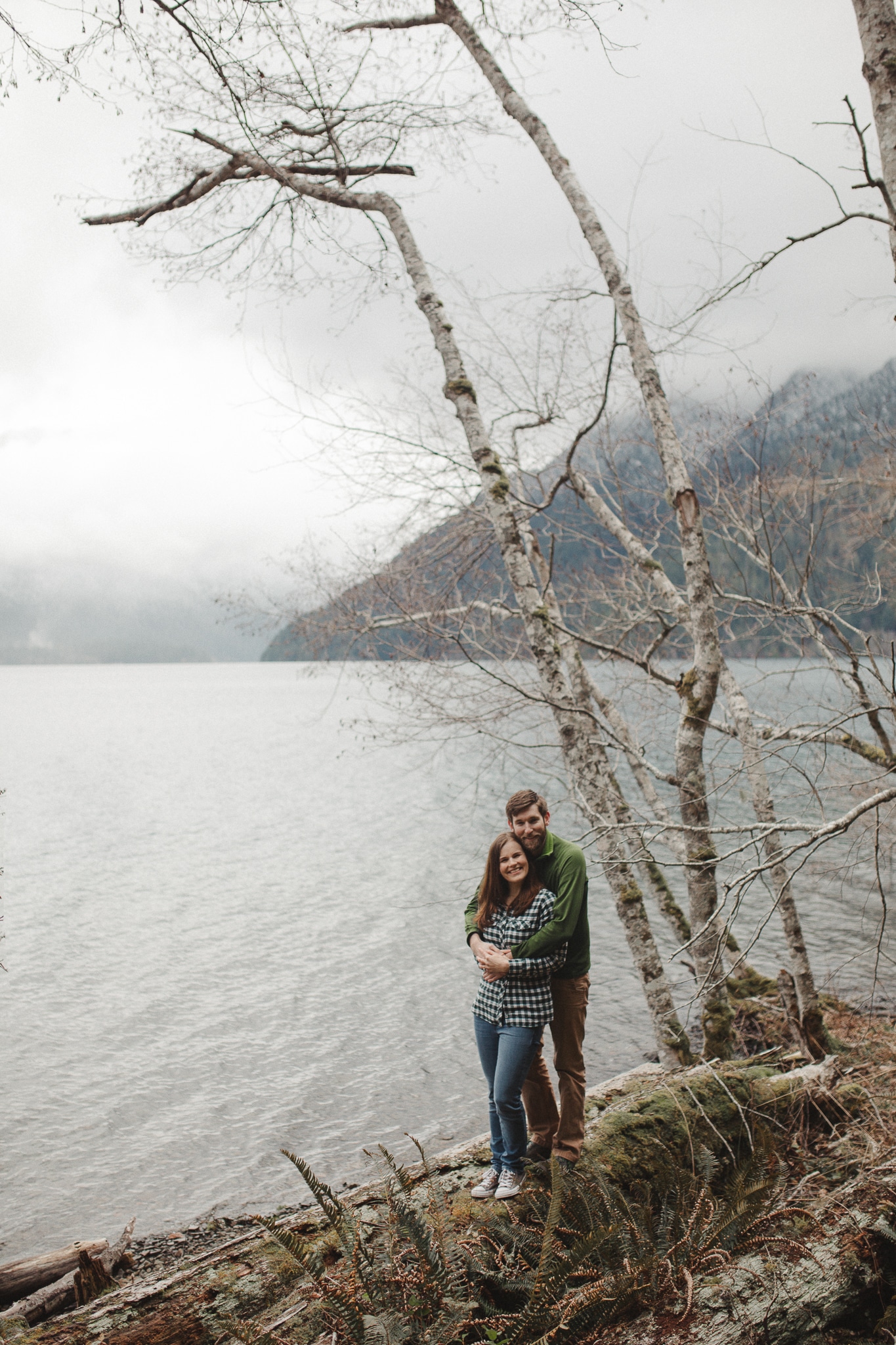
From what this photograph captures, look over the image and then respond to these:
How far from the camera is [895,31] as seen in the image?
3447 millimetres

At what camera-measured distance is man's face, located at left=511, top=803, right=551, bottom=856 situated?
13.3 ft

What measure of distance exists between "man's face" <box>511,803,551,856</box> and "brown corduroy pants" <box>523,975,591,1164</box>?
27.3 inches

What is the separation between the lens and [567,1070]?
420 cm

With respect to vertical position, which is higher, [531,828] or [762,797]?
[531,828]

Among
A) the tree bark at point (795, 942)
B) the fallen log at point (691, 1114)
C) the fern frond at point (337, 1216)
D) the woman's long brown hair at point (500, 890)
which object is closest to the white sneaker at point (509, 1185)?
the fallen log at point (691, 1114)

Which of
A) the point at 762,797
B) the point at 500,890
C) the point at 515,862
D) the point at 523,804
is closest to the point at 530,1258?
the point at 500,890

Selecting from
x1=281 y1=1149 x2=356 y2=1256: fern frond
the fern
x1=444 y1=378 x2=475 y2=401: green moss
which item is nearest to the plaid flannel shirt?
the fern

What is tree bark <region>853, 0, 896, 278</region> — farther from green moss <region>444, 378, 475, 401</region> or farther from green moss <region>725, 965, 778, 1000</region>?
green moss <region>725, 965, 778, 1000</region>

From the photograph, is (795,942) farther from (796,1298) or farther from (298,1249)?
(298,1249)

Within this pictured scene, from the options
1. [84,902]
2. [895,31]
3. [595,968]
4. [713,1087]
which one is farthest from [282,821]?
[895,31]

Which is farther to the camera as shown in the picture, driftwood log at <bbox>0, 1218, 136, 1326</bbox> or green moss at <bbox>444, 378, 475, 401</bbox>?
green moss at <bbox>444, 378, 475, 401</bbox>

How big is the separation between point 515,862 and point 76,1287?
3958mm

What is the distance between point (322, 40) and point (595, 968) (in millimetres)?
13175

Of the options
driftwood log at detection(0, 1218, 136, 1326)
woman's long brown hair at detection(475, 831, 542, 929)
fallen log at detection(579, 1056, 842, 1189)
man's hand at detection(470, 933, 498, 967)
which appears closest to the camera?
man's hand at detection(470, 933, 498, 967)
